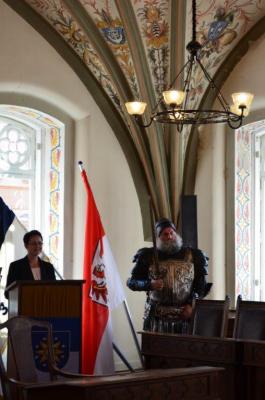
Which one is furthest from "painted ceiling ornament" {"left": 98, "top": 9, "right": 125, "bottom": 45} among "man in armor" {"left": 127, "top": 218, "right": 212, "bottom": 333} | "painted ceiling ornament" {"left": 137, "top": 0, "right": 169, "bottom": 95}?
"man in armor" {"left": 127, "top": 218, "right": 212, "bottom": 333}

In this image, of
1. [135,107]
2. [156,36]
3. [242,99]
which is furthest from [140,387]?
[156,36]

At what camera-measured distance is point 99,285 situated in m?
8.39

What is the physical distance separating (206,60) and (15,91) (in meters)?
1.98

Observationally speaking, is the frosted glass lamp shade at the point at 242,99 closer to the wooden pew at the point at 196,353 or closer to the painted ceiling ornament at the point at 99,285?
the wooden pew at the point at 196,353

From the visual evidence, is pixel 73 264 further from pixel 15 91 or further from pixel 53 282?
pixel 53 282

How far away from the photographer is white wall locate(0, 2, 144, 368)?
8773 millimetres

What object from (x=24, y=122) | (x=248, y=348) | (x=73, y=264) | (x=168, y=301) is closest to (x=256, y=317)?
(x=248, y=348)

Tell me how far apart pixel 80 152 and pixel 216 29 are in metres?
1.88

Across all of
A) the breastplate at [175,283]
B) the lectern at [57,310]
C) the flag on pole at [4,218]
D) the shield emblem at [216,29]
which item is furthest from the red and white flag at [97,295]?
the lectern at [57,310]

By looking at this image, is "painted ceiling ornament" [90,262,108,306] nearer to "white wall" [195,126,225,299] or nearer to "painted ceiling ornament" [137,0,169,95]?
"white wall" [195,126,225,299]

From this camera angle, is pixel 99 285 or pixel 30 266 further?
pixel 99 285

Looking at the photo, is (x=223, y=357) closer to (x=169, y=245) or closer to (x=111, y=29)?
(x=169, y=245)

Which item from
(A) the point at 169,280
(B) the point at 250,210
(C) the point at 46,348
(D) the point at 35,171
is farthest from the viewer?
(B) the point at 250,210

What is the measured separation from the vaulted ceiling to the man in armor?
1.92 metres
